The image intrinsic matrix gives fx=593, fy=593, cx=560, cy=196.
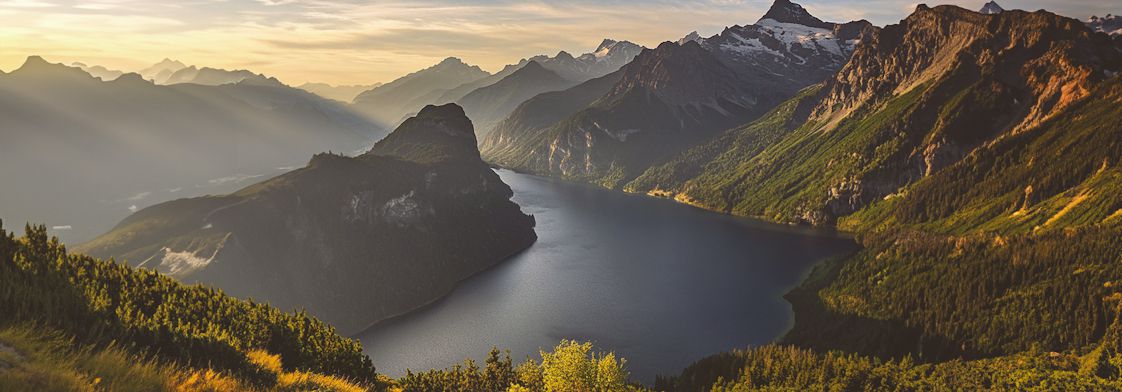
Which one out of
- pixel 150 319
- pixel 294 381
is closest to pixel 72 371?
pixel 294 381

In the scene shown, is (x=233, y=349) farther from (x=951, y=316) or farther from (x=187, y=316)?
(x=951, y=316)

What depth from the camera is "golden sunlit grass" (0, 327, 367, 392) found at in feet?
70.4

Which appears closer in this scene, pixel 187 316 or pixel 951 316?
pixel 187 316

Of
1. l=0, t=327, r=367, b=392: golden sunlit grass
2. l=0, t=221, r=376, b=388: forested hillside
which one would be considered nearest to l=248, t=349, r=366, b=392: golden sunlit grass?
l=0, t=221, r=376, b=388: forested hillside

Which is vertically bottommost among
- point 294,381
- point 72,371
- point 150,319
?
point 150,319

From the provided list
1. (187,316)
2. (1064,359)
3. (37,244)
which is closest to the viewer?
(37,244)

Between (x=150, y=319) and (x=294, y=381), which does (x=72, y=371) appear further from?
(x=150, y=319)

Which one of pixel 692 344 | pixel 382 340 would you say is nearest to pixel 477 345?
pixel 382 340

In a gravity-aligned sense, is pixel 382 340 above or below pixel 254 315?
below

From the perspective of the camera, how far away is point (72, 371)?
76.5 feet

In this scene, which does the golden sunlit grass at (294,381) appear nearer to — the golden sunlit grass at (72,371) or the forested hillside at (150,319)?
the forested hillside at (150,319)

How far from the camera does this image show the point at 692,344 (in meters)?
171

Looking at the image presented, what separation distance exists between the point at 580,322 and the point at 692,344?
35.0 meters

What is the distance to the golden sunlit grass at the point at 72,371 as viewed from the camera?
70.4 ft
